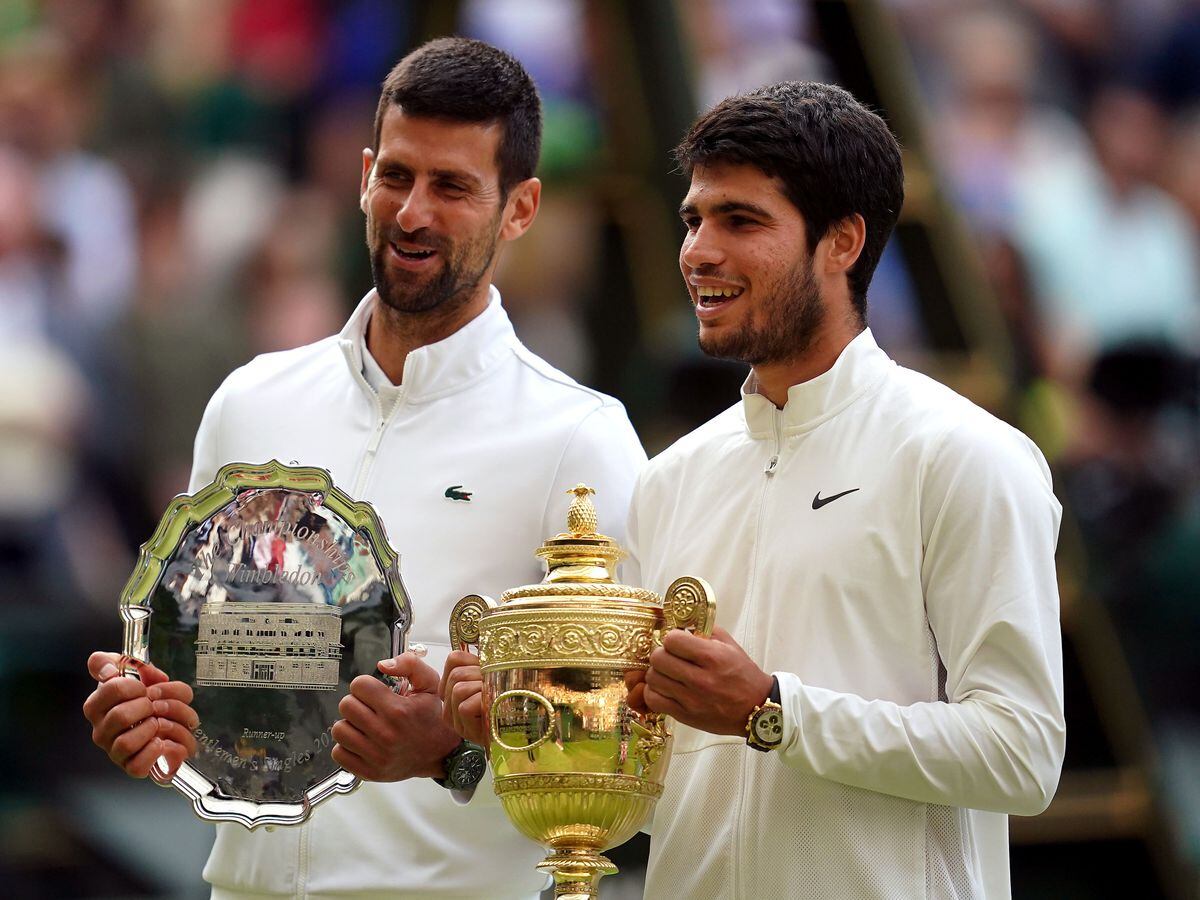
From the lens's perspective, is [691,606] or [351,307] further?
[351,307]

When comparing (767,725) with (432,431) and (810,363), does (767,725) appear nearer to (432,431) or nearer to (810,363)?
(810,363)

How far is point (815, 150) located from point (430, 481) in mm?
854

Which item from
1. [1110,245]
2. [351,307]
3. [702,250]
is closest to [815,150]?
[702,250]

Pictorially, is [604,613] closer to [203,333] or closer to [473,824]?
[473,824]

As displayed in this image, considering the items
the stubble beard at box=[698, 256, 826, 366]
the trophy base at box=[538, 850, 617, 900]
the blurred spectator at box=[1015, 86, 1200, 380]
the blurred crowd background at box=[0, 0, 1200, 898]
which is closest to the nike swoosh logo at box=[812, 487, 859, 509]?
the stubble beard at box=[698, 256, 826, 366]

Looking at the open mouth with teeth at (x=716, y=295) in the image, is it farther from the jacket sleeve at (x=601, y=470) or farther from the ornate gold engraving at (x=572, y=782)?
the ornate gold engraving at (x=572, y=782)

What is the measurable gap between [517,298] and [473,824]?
3809mm

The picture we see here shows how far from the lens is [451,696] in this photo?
301cm

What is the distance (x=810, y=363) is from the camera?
3100 millimetres

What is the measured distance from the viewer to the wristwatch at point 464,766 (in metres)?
3.14

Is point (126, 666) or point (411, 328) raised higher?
point (411, 328)

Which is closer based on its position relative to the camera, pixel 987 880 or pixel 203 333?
pixel 987 880

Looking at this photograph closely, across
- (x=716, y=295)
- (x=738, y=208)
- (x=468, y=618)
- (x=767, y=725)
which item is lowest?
(x=767, y=725)

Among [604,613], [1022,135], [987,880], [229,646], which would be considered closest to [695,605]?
[604,613]
